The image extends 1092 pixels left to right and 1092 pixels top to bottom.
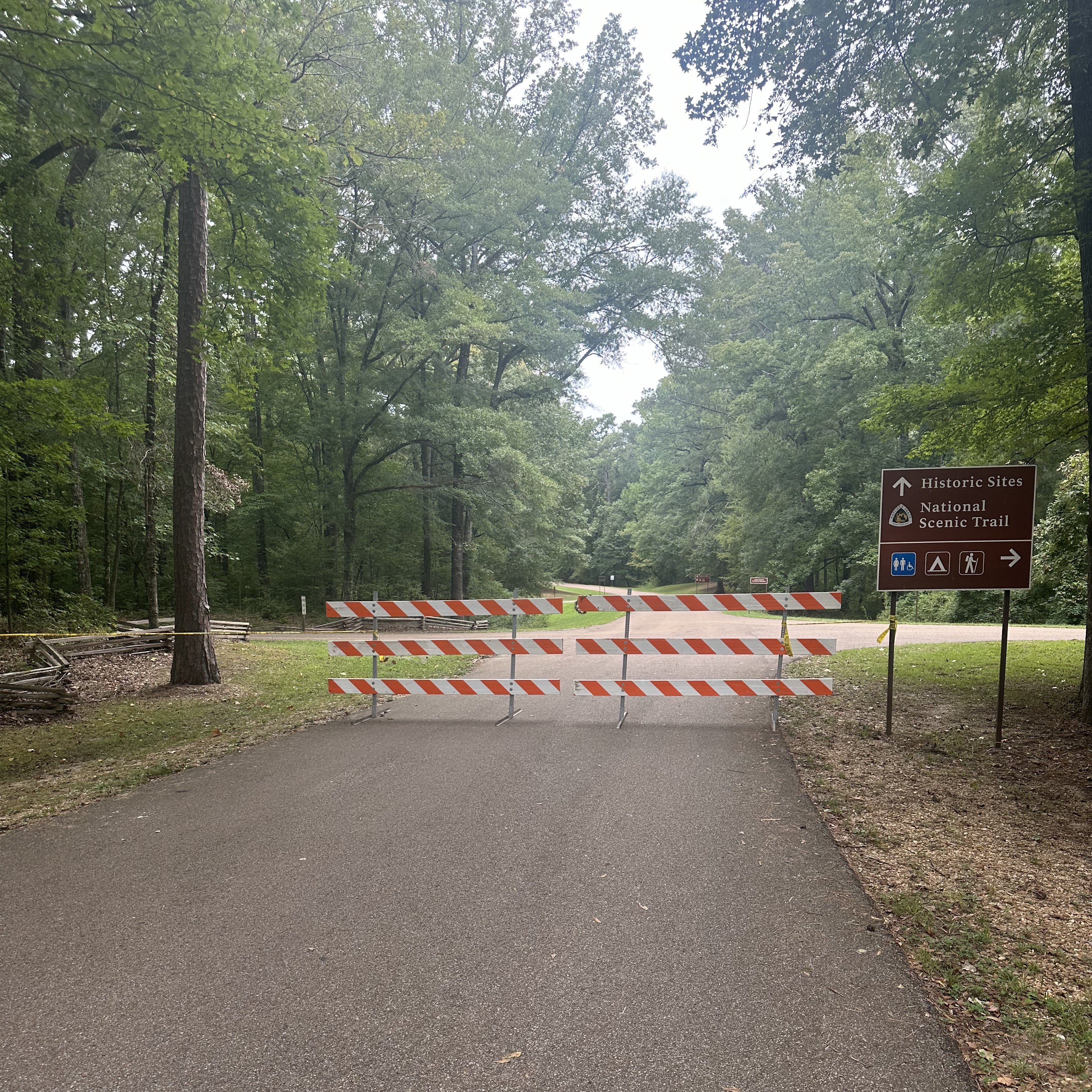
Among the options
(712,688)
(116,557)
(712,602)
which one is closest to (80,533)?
(116,557)

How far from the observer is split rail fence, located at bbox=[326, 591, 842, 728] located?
731 cm

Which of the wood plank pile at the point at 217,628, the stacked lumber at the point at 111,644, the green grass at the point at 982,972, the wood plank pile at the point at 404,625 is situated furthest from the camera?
the wood plank pile at the point at 404,625

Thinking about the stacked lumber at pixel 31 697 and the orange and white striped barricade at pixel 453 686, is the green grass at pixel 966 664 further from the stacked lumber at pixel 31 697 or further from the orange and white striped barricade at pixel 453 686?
the stacked lumber at pixel 31 697

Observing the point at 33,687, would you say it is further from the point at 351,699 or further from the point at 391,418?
the point at 391,418

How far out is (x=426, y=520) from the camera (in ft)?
91.8

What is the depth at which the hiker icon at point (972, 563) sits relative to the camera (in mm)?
7086

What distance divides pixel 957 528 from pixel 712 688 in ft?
9.91

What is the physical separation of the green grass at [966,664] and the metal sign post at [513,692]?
560 cm

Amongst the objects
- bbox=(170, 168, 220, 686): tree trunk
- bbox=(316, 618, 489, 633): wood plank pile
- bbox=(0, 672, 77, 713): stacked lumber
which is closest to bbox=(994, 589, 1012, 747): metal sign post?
bbox=(170, 168, 220, 686): tree trunk

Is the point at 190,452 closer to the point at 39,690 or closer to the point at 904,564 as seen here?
the point at 39,690

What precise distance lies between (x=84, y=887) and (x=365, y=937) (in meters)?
1.85

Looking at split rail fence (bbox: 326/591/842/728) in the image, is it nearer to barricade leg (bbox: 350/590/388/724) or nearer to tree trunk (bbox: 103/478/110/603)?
barricade leg (bbox: 350/590/388/724)

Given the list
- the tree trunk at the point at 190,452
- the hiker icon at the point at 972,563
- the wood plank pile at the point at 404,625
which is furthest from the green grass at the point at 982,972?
the wood plank pile at the point at 404,625

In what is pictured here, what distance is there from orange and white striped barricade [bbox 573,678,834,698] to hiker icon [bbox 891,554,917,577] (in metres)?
1.35
